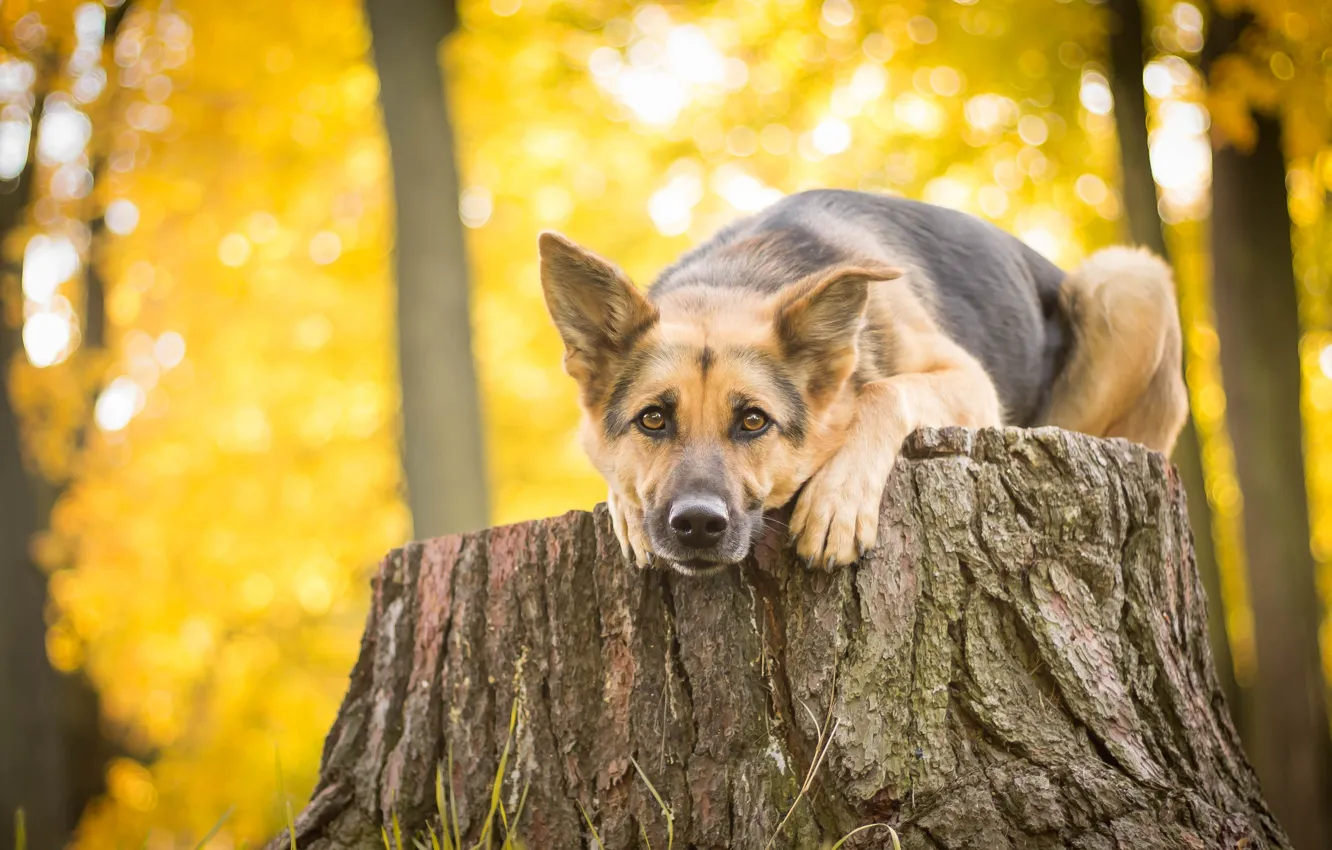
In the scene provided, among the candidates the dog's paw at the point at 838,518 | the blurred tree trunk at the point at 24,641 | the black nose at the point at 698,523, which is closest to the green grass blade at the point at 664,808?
the black nose at the point at 698,523

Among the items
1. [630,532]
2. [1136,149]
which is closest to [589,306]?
[630,532]

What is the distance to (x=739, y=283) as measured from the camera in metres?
4.55

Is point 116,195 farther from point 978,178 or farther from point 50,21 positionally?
point 978,178

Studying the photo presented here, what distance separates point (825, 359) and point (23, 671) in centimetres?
884

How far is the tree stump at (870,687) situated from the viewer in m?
2.88

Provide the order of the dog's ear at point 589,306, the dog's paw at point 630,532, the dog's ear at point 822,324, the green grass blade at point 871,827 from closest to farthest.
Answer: the green grass blade at point 871,827 < the dog's paw at point 630,532 < the dog's ear at point 822,324 < the dog's ear at point 589,306

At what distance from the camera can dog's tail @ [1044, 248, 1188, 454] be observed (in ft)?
17.7

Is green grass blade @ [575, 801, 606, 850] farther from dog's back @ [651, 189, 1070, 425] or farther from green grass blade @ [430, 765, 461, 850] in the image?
dog's back @ [651, 189, 1070, 425]

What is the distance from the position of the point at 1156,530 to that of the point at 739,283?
193 cm

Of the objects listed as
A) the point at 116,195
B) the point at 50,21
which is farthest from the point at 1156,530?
the point at 116,195

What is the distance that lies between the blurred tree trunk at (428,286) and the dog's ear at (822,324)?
4.39m

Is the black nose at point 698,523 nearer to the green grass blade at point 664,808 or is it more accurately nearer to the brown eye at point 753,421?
the brown eye at point 753,421

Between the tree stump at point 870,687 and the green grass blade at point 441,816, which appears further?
the green grass blade at point 441,816

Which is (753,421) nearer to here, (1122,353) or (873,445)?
(873,445)
